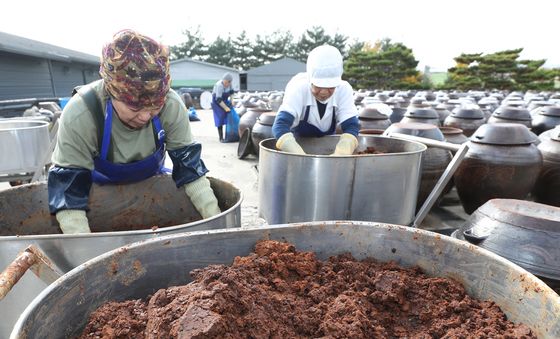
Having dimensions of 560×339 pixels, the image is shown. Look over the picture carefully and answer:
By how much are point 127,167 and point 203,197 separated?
43cm

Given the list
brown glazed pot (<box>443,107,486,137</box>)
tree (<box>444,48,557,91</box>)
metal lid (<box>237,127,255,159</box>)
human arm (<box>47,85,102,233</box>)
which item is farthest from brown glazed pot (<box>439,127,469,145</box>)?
tree (<box>444,48,557,91</box>)

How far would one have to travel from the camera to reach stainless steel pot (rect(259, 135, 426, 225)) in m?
2.17

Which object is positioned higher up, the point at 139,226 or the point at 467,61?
the point at 467,61

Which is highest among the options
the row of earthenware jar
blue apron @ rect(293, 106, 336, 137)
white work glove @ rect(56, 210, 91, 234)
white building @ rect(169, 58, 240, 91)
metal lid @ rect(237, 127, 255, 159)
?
white building @ rect(169, 58, 240, 91)

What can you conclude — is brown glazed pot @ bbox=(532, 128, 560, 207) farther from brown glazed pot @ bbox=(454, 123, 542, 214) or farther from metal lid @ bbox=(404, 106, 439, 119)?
metal lid @ bbox=(404, 106, 439, 119)

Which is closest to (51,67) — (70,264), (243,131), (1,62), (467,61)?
(1,62)

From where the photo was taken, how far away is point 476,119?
577cm

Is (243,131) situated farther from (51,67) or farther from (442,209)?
(51,67)

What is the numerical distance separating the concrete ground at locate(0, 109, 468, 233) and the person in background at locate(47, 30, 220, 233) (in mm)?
395

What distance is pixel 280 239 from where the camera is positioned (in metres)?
1.17

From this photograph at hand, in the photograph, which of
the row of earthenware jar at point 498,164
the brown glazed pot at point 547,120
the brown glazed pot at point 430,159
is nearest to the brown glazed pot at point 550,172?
the row of earthenware jar at point 498,164

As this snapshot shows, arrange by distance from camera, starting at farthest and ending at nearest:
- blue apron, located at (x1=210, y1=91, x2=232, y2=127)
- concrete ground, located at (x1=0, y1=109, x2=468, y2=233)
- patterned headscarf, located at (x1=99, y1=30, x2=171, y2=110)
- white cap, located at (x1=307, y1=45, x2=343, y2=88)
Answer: blue apron, located at (x1=210, y1=91, x2=232, y2=127)
concrete ground, located at (x1=0, y1=109, x2=468, y2=233)
white cap, located at (x1=307, y1=45, x2=343, y2=88)
patterned headscarf, located at (x1=99, y1=30, x2=171, y2=110)

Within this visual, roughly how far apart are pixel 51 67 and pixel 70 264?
14987 millimetres

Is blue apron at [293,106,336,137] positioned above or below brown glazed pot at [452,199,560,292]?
above
